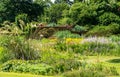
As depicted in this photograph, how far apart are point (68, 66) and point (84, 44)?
9939mm

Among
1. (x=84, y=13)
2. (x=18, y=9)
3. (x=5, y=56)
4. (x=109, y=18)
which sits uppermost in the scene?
(x=18, y=9)

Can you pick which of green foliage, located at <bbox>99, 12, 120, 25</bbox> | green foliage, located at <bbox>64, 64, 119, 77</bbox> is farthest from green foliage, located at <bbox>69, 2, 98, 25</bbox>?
green foliage, located at <bbox>64, 64, 119, 77</bbox>

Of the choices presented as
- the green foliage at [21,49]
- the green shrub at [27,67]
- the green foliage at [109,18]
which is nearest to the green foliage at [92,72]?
the green shrub at [27,67]

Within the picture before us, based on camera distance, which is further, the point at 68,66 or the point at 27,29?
the point at 27,29

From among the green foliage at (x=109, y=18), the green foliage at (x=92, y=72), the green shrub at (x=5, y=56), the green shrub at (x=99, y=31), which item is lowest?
the green foliage at (x=92, y=72)

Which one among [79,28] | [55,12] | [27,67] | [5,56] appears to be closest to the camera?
[27,67]

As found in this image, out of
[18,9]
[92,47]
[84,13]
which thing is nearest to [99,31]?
[84,13]

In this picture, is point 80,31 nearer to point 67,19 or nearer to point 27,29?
point 67,19

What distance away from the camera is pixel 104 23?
146 ft

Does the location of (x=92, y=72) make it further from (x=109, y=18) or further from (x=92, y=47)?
(x=109, y=18)

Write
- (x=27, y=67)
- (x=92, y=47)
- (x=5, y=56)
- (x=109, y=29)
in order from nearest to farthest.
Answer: (x=27, y=67), (x=5, y=56), (x=92, y=47), (x=109, y=29)

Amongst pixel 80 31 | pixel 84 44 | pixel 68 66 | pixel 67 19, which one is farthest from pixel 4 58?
pixel 67 19

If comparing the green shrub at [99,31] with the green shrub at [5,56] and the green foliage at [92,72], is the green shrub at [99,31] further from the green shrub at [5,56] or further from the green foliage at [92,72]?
the green foliage at [92,72]

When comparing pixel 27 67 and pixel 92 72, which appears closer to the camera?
pixel 92 72
